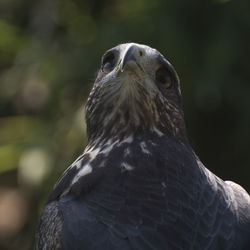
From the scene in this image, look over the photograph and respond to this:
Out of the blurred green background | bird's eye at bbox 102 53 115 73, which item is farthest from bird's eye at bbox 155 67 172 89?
the blurred green background

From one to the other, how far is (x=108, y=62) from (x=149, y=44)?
253cm

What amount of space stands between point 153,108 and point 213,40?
9.29ft

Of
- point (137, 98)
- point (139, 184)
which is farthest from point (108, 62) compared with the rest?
point (139, 184)

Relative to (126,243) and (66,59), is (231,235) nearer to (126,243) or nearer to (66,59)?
(126,243)

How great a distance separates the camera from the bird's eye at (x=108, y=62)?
3.37m

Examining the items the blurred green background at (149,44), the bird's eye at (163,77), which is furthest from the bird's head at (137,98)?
the blurred green background at (149,44)

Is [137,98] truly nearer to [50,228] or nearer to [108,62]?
[108,62]

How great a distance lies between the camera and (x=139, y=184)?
9.72 ft

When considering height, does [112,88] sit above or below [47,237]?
above

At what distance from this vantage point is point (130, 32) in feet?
19.6

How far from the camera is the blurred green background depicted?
19.2ft

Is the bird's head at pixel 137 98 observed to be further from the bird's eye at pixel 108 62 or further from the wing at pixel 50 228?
the wing at pixel 50 228

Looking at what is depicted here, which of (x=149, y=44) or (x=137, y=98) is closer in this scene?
(x=137, y=98)

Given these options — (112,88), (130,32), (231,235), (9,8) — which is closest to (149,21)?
(130,32)
